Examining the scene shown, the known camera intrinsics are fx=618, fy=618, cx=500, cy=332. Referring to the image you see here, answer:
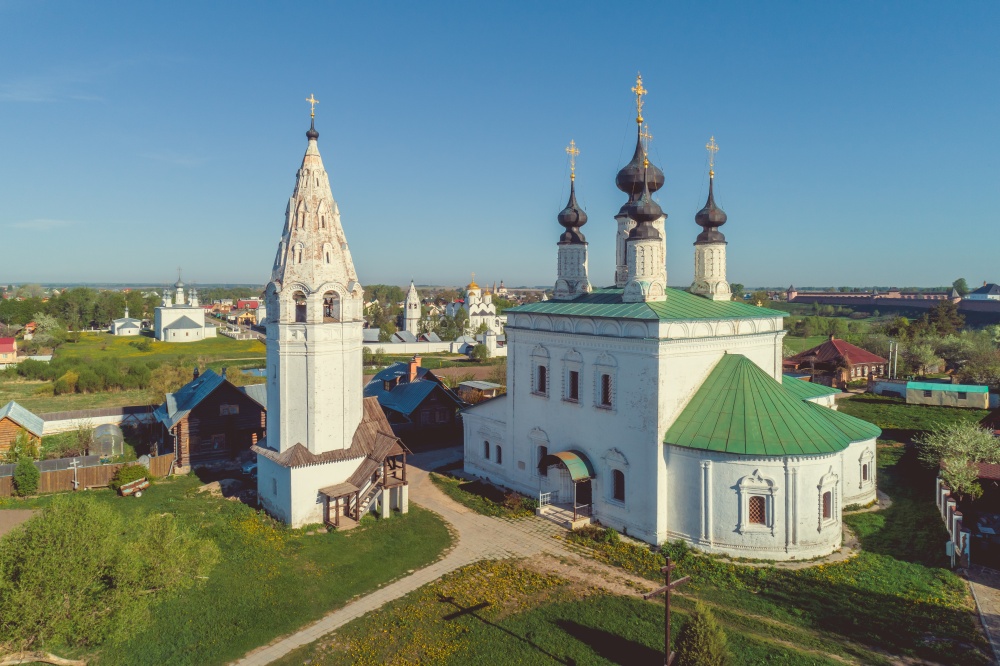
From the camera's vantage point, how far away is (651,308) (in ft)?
56.1

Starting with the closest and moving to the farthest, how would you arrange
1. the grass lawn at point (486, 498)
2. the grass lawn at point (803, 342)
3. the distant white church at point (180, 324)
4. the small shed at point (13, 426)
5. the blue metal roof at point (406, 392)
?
the grass lawn at point (486, 498)
the small shed at point (13, 426)
the blue metal roof at point (406, 392)
the grass lawn at point (803, 342)
the distant white church at point (180, 324)

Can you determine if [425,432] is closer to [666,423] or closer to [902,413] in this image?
[666,423]

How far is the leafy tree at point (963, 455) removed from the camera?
1752cm

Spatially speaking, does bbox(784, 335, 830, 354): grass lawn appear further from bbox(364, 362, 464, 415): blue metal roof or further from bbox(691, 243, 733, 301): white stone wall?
bbox(691, 243, 733, 301): white stone wall

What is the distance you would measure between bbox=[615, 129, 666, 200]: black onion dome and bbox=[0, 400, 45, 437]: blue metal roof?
2570 cm

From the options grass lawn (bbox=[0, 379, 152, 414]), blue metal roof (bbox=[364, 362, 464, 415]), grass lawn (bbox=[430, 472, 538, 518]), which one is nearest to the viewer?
grass lawn (bbox=[430, 472, 538, 518])

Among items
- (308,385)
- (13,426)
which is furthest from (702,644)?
(13,426)

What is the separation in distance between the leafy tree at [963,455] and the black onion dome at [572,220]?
44.8 feet

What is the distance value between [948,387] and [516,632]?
34.1m

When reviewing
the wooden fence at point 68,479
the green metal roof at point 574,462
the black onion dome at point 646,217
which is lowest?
the wooden fence at point 68,479

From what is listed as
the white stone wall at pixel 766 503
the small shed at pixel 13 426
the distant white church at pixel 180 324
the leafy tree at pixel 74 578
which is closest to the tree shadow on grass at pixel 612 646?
the white stone wall at pixel 766 503

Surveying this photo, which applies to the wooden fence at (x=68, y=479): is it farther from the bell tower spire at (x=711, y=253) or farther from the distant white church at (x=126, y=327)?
the distant white church at (x=126, y=327)

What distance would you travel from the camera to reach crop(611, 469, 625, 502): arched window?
56.9ft

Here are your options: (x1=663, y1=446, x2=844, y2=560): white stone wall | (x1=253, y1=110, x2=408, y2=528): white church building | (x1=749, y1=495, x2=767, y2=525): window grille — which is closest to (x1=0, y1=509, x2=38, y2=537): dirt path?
(x1=253, y1=110, x2=408, y2=528): white church building
